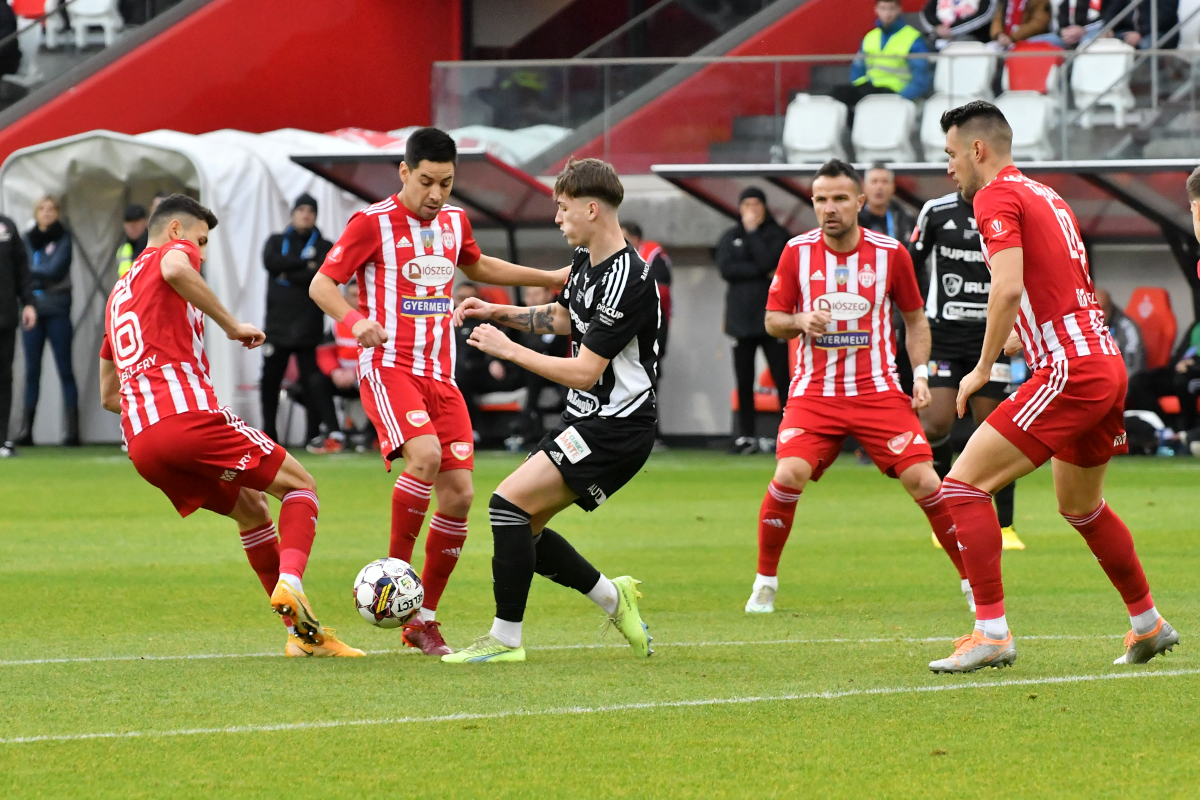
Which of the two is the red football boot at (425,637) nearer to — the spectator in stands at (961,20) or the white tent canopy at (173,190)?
the white tent canopy at (173,190)

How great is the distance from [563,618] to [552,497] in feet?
5.62

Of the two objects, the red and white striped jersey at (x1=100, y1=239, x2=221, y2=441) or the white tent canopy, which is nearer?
the red and white striped jersey at (x1=100, y1=239, x2=221, y2=441)

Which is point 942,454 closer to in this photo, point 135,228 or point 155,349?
point 155,349

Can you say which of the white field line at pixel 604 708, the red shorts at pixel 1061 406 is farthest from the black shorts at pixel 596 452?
the red shorts at pixel 1061 406

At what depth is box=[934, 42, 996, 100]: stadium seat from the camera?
1777 centimetres

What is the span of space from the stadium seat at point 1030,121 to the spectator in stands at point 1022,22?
7.53 ft

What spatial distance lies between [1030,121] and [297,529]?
12675 millimetres

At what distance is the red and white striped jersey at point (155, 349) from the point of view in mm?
6836

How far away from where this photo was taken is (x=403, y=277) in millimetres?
7414

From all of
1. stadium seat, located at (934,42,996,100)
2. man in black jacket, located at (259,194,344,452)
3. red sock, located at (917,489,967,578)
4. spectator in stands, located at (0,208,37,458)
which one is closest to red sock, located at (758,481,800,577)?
red sock, located at (917,489,967,578)

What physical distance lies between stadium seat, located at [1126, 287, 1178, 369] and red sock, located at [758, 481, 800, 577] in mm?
10990

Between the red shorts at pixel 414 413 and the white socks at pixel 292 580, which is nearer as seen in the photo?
the white socks at pixel 292 580

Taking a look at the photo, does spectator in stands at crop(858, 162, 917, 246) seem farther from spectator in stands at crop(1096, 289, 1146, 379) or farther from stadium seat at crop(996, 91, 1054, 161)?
spectator in stands at crop(1096, 289, 1146, 379)

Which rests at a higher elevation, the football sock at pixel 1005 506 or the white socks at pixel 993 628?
the white socks at pixel 993 628
